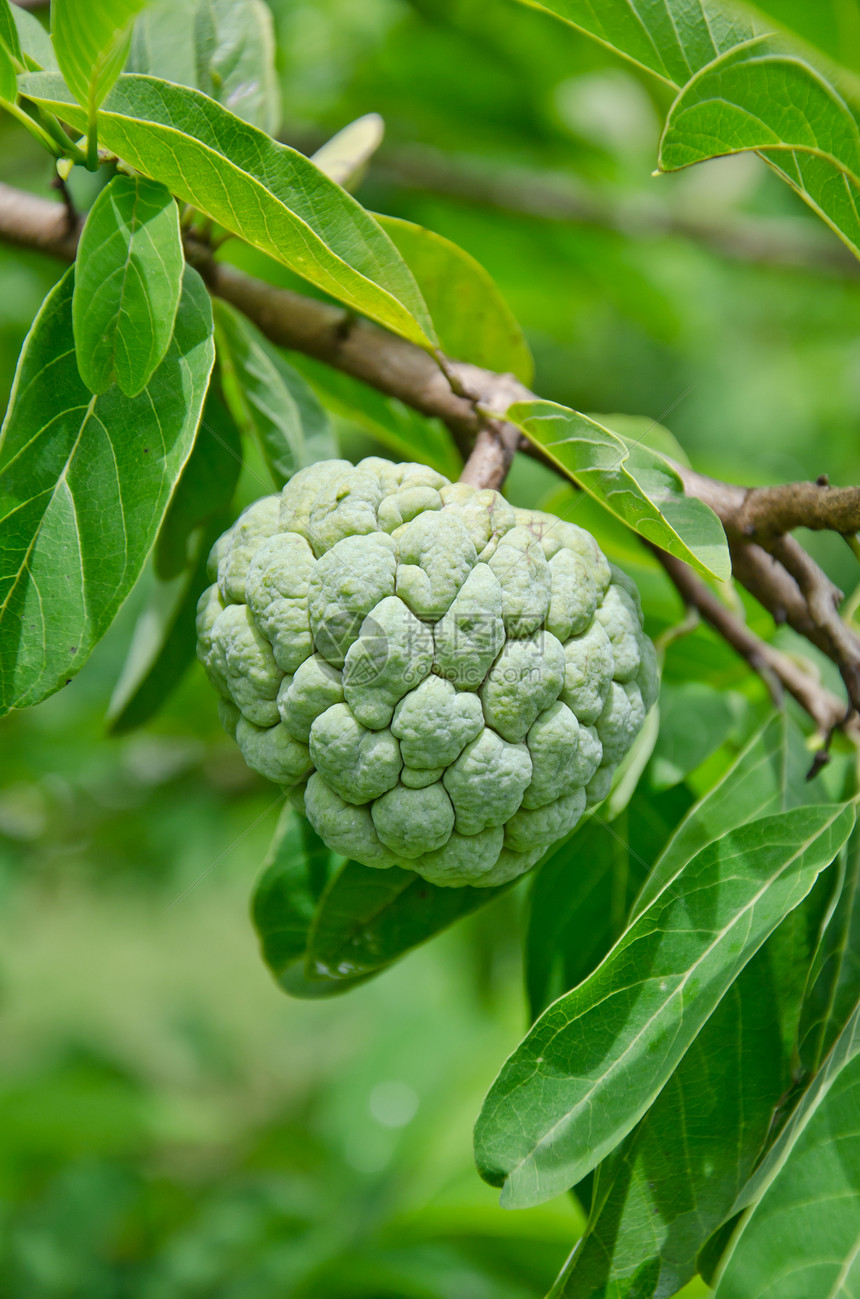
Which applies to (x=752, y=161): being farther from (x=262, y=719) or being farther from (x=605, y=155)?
(x=262, y=719)

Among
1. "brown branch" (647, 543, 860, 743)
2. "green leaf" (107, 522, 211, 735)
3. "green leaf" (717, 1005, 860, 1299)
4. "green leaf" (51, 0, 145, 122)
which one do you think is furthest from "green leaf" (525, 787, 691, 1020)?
"green leaf" (51, 0, 145, 122)

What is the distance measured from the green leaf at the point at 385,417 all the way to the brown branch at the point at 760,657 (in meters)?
0.52

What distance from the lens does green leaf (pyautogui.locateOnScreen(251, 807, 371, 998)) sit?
4.99ft

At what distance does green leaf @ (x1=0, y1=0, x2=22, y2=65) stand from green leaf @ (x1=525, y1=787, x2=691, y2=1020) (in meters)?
1.31

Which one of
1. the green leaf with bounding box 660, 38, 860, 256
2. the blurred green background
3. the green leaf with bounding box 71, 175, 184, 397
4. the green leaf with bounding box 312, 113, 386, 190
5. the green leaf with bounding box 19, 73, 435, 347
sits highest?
the green leaf with bounding box 660, 38, 860, 256

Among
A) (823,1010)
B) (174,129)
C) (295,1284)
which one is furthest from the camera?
(295,1284)

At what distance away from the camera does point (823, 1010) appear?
4.33 ft

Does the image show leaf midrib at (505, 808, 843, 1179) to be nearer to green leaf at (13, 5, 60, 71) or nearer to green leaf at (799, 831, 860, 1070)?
green leaf at (799, 831, 860, 1070)

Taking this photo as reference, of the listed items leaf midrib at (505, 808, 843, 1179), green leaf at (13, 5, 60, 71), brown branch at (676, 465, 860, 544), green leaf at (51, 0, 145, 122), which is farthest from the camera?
green leaf at (13, 5, 60, 71)

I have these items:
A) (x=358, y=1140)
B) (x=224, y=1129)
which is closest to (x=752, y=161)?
(x=358, y=1140)

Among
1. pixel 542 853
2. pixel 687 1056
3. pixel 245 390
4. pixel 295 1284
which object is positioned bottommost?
pixel 295 1284

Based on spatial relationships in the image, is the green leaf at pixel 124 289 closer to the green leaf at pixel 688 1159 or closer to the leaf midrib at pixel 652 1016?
the leaf midrib at pixel 652 1016

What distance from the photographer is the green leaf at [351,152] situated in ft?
5.14

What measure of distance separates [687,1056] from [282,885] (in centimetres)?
65
